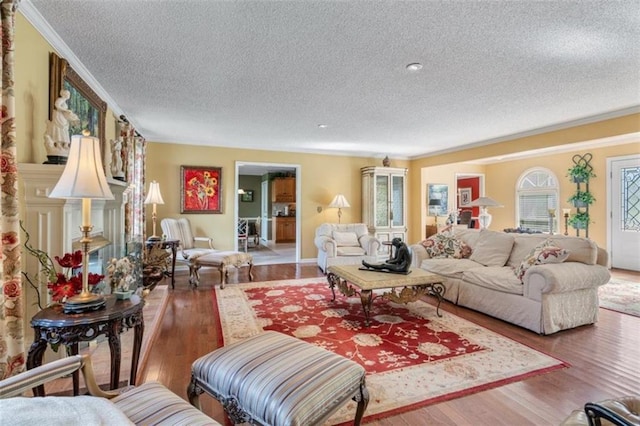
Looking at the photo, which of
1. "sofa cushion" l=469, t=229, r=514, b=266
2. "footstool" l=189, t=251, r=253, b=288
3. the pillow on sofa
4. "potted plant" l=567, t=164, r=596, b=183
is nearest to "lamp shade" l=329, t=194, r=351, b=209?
the pillow on sofa

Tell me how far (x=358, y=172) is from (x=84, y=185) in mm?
6135

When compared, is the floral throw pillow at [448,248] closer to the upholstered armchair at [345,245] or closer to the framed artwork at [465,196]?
the upholstered armchair at [345,245]

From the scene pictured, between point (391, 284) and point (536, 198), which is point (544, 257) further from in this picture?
point (536, 198)

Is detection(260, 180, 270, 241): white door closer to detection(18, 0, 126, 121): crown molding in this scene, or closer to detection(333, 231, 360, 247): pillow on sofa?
detection(333, 231, 360, 247): pillow on sofa

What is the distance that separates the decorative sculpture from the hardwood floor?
64.4 inches

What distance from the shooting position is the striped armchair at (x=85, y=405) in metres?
0.81

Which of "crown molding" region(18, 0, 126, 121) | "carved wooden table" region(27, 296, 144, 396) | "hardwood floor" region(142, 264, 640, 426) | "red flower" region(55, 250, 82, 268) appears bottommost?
"hardwood floor" region(142, 264, 640, 426)

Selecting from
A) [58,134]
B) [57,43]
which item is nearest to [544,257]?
[58,134]

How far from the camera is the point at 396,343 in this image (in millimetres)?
Answer: 2758

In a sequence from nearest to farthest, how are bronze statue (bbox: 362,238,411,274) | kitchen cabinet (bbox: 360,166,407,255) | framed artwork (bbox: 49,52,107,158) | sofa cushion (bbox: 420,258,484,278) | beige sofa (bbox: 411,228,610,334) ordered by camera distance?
framed artwork (bbox: 49,52,107,158) < beige sofa (bbox: 411,228,610,334) < bronze statue (bbox: 362,238,411,274) < sofa cushion (bbox: 420,258,484,278) < kitchen cabinet (bbox: 360,166,407,255)

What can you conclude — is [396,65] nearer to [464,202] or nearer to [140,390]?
[140,390]

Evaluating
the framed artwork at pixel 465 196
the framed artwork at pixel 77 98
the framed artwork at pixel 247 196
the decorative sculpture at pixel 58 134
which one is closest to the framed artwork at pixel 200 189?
the framed artwork at pixel 77 98

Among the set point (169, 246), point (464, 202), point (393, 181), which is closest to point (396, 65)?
point (169, 246)

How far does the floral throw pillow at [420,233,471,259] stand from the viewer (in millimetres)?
4422
